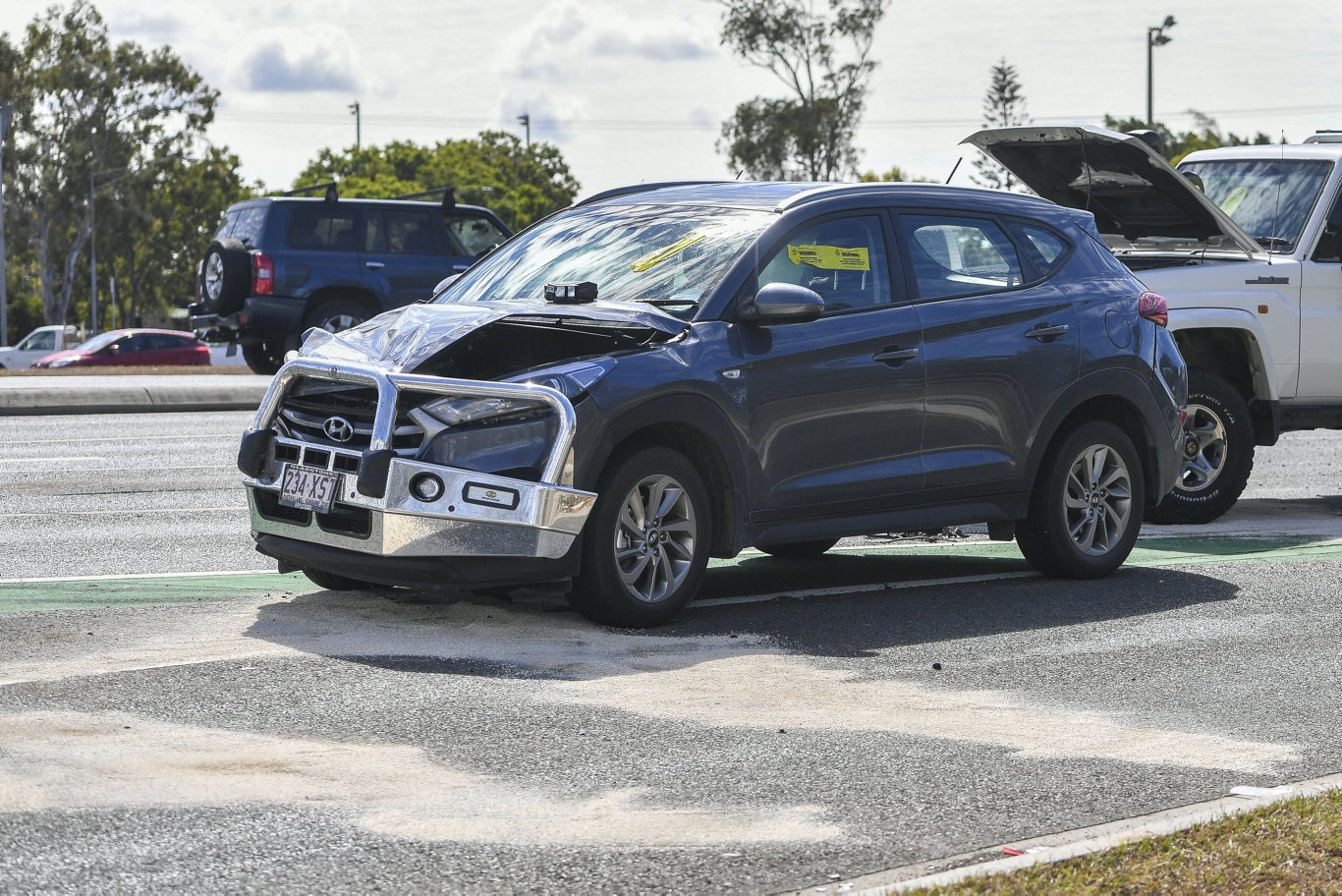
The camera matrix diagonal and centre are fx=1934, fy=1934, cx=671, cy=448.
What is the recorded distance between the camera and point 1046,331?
911 cm

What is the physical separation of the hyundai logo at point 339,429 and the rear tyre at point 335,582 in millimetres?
877

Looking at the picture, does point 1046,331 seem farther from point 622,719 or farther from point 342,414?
point 622,719

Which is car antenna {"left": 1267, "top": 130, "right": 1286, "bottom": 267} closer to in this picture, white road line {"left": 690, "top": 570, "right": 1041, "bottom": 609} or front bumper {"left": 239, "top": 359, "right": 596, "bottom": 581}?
white road line {"left": 690, "top": 570, "right": 1041, "bottom": 609}

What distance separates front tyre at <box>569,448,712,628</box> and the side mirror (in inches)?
27.2

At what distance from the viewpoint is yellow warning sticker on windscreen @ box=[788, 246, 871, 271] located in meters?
8.36

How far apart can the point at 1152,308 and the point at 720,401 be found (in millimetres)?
2919

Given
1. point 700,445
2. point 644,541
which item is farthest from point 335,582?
point 700,445


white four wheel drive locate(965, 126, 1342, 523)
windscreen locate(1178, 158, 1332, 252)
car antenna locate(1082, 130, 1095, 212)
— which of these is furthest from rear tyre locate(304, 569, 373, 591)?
windscreen locate(1178, 158, 1332, 252)

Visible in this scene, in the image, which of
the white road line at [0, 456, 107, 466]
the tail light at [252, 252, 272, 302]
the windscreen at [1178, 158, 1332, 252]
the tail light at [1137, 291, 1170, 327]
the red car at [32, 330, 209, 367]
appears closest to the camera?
the tail light at [1137, 291, 1170, 327]

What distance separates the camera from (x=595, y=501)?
734cm

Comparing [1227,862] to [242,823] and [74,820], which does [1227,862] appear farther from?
[74,820]

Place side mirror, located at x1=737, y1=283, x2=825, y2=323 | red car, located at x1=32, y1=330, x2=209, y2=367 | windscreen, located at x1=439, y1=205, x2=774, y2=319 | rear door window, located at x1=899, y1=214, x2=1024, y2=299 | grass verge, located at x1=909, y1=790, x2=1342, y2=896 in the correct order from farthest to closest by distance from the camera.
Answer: red car, located at x1=32, y1=330, x2=209, y2=367 → rear door window, located at x1=899, y1=214, x2=1024, y2=299 → windscreen, located at x1=439, y1=205, x2=774, y2=319 → side mirror, located at x1=737, y1=283, x2=825, y2=323 → grass verge, located at x1=909, y1=790, x2=1342, y2=896

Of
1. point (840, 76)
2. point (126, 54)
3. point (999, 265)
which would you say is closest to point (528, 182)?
point (126, 54)

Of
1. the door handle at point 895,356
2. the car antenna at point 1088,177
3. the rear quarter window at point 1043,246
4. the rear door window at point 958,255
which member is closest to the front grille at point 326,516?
the door handle at point 895,356
